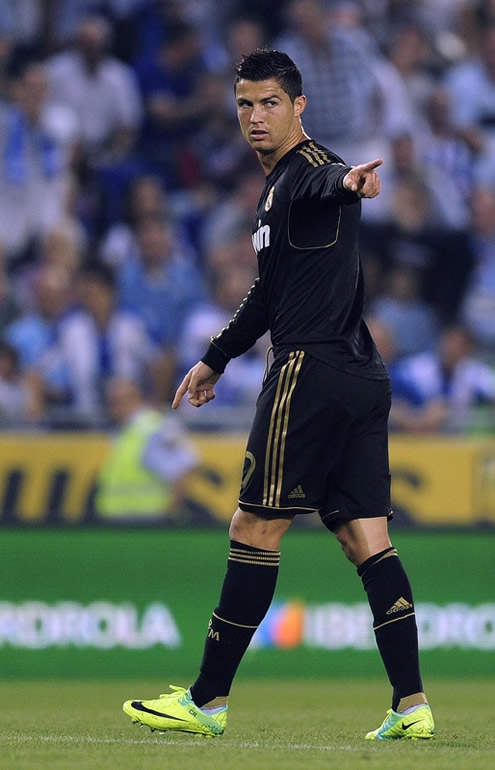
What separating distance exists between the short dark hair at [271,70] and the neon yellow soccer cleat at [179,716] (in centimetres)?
199

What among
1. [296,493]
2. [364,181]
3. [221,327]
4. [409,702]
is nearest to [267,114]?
[364,181]

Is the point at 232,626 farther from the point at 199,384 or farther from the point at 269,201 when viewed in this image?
the point at 269,201

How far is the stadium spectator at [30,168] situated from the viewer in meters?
11.8

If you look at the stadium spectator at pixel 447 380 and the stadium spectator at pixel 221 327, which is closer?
the stadium spectator at pixel 447 380

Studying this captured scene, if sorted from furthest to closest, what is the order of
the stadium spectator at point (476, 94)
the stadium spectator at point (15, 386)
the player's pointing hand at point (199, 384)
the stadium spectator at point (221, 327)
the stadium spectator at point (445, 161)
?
the stadium spectator at point (476, 94)
the stadium spectator at point (445, 161)
the stadium spectator at point (221, 327)
the stadium spectator at point (15, 386)
the player's pointing hand at point (199, 384)

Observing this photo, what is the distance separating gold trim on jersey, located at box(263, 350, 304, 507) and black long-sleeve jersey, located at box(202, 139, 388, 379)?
0.08 meters

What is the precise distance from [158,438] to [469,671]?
96.5 inches

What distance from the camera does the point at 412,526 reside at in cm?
857

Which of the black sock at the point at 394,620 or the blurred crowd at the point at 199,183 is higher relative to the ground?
the blurred crowd at the point at 199,183

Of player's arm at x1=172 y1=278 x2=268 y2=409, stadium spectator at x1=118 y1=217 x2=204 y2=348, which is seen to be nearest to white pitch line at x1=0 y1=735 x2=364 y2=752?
player's arm at x1=172 y1=278 x2=268 y2=409

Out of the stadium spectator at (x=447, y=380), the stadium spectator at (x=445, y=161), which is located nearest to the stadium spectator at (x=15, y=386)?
the stadium spectator at (x=447, y=380)

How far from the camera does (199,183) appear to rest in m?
12.4

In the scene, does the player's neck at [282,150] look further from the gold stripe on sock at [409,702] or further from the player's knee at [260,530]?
the gold stripe on sock at [409,702]

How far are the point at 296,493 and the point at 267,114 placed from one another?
1.23 metres
